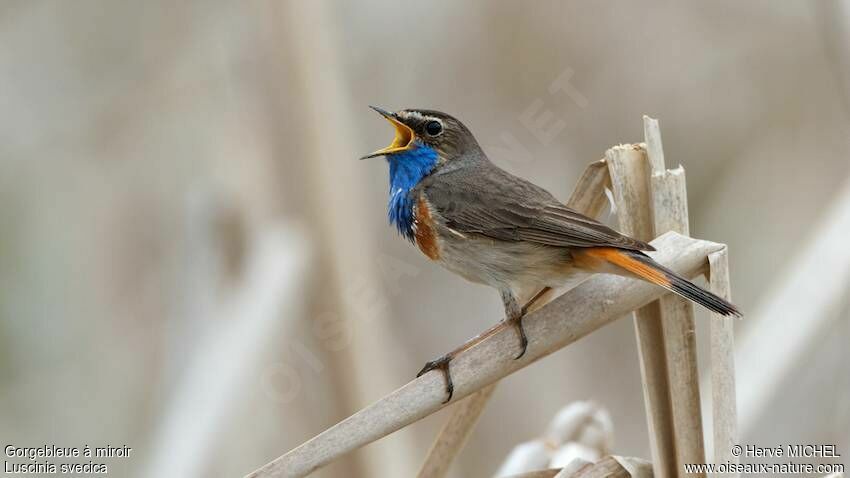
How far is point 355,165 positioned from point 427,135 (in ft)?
2.39

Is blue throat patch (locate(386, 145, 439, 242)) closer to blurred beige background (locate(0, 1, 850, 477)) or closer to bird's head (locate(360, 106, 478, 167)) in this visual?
bird's head (locate(360, 106, 478, 167))

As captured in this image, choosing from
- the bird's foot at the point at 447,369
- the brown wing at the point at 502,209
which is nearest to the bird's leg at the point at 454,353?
the bird's foot at the point at 447,369

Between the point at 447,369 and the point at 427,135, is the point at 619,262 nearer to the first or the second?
the point at 447,369

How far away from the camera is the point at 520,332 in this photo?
2.83m

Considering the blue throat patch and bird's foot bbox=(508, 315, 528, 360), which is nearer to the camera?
bird's foot bbox=(508, 315, 528, 360)

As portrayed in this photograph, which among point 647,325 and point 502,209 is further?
point 502,209

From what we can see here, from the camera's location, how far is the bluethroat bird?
3109 millimetres

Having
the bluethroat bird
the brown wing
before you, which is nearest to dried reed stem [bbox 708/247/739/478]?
the bluethroat bird

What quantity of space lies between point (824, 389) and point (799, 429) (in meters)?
0.21

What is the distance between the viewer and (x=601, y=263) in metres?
3.07

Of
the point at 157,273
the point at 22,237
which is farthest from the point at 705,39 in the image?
the point at 22,237

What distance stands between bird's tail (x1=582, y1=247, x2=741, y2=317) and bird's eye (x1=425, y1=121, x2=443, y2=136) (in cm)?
93

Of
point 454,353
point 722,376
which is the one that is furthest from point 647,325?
point 454,353

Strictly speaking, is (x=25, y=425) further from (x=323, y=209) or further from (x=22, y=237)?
(x=323, y=209)
